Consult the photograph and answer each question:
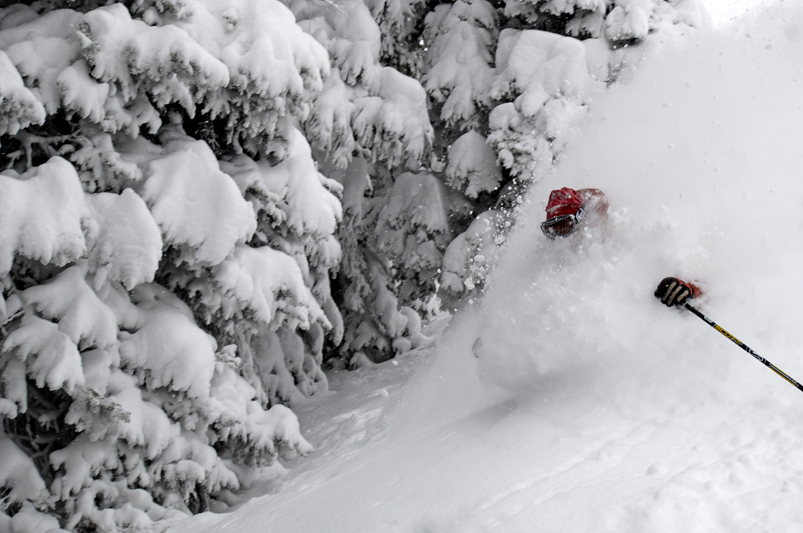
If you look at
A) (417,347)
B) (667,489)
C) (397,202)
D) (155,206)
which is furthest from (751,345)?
(417,347)

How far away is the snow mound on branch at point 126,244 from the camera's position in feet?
15.2

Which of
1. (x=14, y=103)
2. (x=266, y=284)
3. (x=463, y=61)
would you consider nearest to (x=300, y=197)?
(x=266, y=284)

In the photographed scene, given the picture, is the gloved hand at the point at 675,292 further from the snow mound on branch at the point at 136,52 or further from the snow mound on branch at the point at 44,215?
the snow mound on branch at the point at 44,215

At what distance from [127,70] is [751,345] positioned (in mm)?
4778

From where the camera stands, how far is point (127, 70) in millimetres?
4730

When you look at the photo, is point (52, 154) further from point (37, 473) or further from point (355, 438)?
point (355, 438)

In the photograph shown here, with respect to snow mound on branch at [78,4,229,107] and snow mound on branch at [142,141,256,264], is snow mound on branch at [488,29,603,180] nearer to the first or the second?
snow mound on branch at [142,141,256,264]

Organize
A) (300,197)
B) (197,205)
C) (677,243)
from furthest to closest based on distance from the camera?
(300,197), (677,243), (197,205)

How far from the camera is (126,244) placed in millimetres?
4645

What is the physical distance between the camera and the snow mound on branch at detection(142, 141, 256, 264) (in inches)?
194

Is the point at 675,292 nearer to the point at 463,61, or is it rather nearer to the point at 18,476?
the point at 18,476

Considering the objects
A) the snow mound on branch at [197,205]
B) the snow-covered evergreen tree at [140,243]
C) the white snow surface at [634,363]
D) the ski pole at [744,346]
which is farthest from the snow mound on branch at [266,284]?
the ski pole at [744,346]

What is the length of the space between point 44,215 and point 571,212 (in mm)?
4110

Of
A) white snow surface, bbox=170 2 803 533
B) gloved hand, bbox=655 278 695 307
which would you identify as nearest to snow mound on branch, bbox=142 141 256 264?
white snow surface, bbox=170 2 803 533
